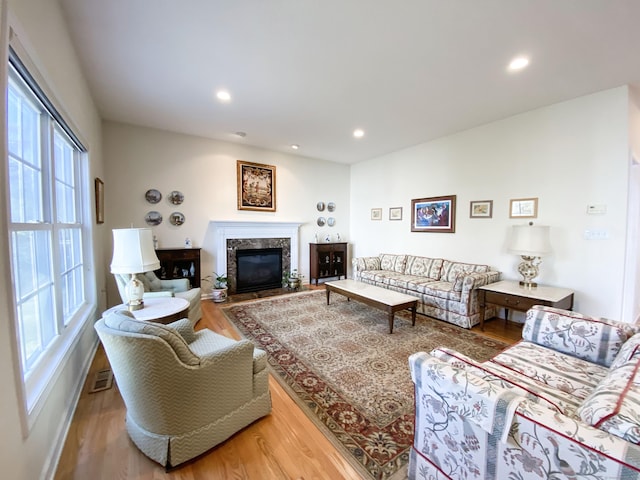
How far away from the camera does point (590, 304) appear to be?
314cm

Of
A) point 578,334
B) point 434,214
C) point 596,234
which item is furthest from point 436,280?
point 578,334

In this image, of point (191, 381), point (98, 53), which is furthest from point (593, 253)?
point (98, 53)

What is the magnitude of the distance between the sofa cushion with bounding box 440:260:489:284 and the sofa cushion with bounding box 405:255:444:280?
0.09 meters

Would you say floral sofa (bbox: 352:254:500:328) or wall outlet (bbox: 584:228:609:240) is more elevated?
wall outlet (bbox: 584:228:609:240)

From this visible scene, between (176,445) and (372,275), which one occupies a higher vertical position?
(372,275)

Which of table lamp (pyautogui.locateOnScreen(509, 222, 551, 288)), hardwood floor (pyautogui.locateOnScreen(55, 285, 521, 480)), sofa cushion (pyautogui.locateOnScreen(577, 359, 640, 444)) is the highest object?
table lamp (pyautogui.locateOnScreen(509, 222, 551, 288))

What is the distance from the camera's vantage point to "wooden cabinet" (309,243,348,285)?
6.02 m

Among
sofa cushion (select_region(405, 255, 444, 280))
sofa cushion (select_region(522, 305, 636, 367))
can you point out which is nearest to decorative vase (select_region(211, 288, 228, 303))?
sofa cushion (select_region(405, 255, 444, 280))

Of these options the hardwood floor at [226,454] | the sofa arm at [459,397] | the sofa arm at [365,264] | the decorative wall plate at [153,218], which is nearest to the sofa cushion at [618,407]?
the sofa arm at [459,397]

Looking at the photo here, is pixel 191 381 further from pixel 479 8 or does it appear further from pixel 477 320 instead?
pixel 477 320

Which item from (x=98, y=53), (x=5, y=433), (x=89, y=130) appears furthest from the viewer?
(x=89, y=130)

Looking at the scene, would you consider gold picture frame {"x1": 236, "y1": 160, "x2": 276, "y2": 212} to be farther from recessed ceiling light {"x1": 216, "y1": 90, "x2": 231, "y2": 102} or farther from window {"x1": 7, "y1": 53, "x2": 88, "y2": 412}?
window {"x1": 7, "y1": 53, "x2": 88, "y2": 412}

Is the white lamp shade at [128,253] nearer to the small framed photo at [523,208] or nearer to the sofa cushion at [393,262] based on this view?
the sofa cushion at [393,262]

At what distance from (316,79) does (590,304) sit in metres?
4.16
